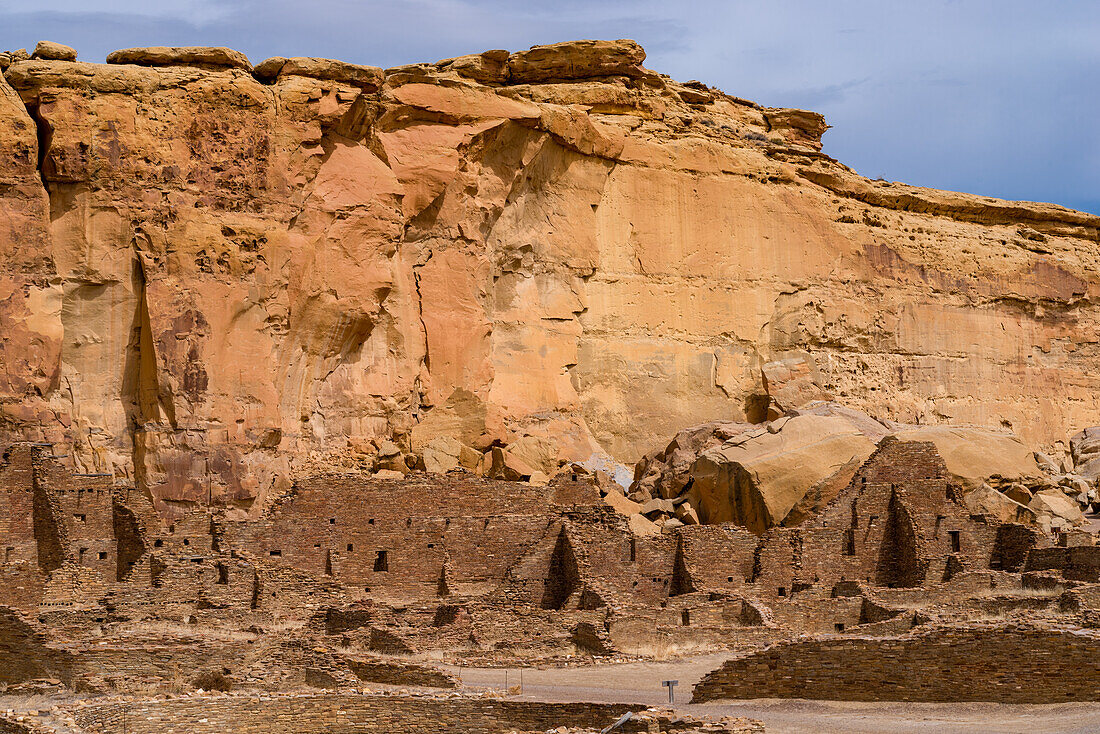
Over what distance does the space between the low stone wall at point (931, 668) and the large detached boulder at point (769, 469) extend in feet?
50.4

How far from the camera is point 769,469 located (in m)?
42.7

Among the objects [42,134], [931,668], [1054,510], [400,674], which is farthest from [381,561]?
[1054,510]

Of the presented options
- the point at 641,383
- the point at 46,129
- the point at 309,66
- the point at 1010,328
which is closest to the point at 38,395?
the point at 46,129

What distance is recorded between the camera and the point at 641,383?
52812 millimetres

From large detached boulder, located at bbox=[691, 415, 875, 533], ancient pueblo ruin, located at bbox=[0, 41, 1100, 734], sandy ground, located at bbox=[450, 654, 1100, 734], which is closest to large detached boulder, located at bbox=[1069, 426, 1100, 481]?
ancient pueblo ruin, located at bbox=[0, 41, 1100, 734]

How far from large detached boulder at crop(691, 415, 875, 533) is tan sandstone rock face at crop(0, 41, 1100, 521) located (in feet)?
17.6

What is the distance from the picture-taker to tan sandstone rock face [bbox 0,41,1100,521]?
42.2m

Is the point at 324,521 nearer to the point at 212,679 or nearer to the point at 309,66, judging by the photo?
the point at 212,679

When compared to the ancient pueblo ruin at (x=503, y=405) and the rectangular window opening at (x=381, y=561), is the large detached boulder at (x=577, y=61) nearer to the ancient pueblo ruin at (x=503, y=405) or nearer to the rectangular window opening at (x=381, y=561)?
the ancient pueblo ruin at (x=503, y=405)

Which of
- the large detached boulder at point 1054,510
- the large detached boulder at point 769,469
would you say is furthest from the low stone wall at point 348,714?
the large detached boulder at point 1054,510

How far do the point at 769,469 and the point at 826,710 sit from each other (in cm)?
1753

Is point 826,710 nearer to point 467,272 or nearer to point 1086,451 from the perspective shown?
point 467,272

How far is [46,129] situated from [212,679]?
19660 mm

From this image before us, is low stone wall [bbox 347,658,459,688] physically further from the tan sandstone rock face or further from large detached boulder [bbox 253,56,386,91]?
large detached boulder [bbox 253,56,386,91]
